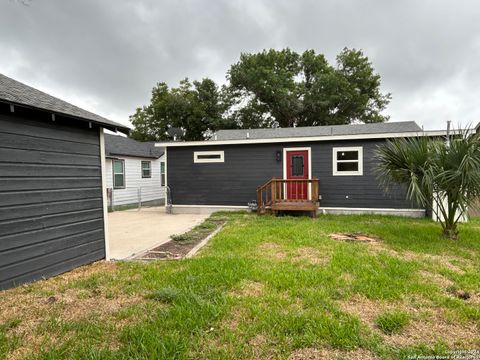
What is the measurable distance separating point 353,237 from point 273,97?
21519mm

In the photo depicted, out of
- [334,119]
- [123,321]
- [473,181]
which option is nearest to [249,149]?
[473,181]

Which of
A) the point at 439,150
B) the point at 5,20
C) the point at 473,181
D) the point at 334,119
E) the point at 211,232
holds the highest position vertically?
the point at 334,119

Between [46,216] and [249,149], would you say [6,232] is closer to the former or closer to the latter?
[46,216]

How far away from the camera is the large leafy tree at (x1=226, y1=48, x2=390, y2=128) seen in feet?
78.1

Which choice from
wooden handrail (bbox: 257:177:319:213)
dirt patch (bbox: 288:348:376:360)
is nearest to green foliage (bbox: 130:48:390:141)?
wooden handrail (bbox: 257:177:319:213)

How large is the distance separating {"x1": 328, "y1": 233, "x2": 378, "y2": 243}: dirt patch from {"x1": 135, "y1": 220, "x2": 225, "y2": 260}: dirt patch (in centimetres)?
273

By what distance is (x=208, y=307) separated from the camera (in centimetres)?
249

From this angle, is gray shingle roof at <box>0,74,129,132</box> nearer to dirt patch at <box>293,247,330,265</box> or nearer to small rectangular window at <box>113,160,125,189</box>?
Answer: dirt patch at <box>293,247,330,265</box>

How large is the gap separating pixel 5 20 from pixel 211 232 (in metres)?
5.70

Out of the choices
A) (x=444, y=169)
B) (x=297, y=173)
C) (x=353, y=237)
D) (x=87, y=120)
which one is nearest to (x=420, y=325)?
(x=353, y=237)

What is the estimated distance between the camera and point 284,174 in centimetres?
888

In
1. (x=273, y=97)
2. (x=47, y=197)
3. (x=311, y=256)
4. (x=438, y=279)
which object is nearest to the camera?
(x=438, y=279)

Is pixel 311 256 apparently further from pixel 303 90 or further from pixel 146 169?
pixel 303 90

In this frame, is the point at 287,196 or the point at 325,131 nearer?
the point at 287,196
